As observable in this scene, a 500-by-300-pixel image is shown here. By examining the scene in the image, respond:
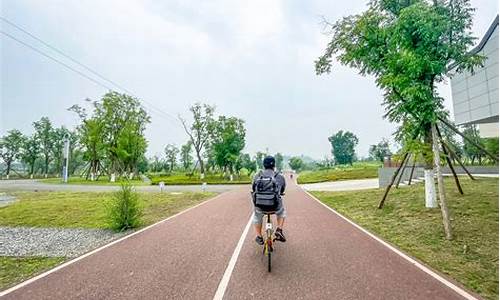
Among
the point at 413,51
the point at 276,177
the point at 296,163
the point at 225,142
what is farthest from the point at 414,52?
the point at 296,163

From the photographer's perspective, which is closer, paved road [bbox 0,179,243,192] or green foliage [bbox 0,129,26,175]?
paved road [bbox 0,179,243,192]

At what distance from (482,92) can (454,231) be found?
22.4m

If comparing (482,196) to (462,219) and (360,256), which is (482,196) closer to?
(462,219)

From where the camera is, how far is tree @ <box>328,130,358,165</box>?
9800 centimetres

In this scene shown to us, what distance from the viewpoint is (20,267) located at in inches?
226

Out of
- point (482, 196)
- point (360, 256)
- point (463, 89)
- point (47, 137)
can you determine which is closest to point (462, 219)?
point (482, 196)

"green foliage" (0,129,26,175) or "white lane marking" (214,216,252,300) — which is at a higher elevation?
"green foliage" (0,129,26,175)

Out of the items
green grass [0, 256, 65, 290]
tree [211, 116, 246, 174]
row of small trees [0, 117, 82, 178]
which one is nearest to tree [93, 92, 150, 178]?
tree [211, 116, 246, 174]

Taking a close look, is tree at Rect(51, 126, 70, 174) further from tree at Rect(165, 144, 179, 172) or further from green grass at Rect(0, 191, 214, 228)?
green grass at Rect(0, 191, 214, 228)

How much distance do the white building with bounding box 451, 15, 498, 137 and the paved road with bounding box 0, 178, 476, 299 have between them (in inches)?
807

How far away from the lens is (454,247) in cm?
609

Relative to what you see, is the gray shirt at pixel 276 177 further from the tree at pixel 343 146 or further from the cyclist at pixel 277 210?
the tree at pixel 343 146

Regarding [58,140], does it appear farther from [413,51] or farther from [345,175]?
[413,51]

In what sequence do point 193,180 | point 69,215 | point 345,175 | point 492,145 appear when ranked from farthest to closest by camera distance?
point 193,180 < point 345,175 < point 492,145 < point 69,215
